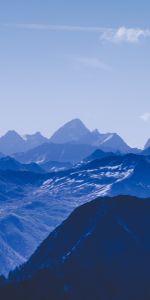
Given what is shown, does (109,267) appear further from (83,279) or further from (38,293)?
(38,293)

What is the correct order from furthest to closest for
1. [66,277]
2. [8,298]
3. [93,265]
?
[93,265], [66,277], [8,298]

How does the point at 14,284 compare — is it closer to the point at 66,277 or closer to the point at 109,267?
the point at 66,277

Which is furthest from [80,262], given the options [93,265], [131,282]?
[131,282]

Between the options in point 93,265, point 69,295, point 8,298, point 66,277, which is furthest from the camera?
point 93,265

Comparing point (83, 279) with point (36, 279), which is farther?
point (83, 279)

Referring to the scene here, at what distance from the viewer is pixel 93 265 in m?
199

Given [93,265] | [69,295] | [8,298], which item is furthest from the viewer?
[93,265]

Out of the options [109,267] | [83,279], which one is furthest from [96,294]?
[109,267]

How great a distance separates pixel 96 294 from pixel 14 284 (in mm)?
25779

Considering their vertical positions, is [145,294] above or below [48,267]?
below

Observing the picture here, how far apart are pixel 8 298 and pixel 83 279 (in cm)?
3147

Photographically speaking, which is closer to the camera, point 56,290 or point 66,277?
point 56,290

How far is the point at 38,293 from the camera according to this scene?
16662 cm

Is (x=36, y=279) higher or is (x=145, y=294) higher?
(x=36, y=279)
